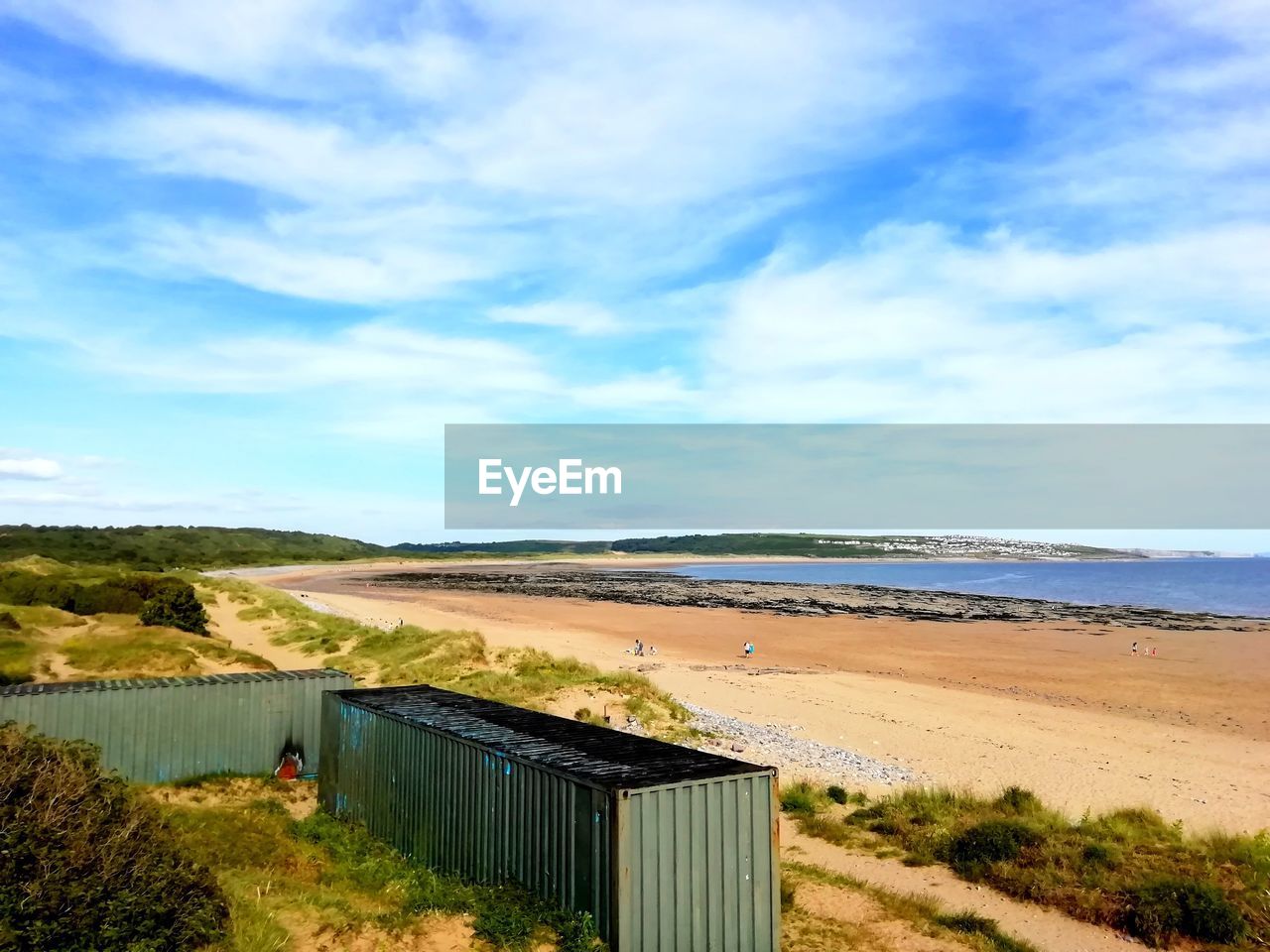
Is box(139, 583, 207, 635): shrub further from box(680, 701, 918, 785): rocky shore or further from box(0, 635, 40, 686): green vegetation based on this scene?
box(680, 701, 918, 785): rocky shore

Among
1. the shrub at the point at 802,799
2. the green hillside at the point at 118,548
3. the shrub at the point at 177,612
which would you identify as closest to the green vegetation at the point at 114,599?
the shrub at the point at 177,612

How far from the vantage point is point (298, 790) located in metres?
20.3

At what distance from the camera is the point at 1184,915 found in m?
13.9

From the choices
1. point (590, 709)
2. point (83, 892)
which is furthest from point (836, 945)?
point (590, 709)

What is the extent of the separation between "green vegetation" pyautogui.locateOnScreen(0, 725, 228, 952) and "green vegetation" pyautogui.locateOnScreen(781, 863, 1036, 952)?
885 cm

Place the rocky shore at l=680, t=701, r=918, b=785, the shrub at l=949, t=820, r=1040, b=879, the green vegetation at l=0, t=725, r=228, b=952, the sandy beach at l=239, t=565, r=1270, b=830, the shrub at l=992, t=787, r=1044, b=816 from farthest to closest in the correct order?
the sandy beach at l=239, t=565, r=1270, b=830, the rocky shore at l=680, t=701, r=918, b=785, the shrub at l=992, t=787, r=1044, b=816, the shrub at l=949, t=820, r=1040, b=879, the green vegetation at l=0, t=725, r=228, b=952

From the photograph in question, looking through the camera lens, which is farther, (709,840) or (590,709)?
(590,709)

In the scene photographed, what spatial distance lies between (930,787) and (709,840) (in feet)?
44.0

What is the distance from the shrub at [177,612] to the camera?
43375 millimetres

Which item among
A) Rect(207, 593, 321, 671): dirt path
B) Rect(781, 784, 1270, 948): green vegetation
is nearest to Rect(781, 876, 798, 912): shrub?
Rect(781, 784, 1270, 948): green vegetation

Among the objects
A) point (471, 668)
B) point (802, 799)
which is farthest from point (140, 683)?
point (471, 668)

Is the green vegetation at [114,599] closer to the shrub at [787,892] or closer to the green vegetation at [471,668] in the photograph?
the green vegetation at [471,668]

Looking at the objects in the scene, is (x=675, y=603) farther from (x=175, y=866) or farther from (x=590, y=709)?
(x=175, y=866)

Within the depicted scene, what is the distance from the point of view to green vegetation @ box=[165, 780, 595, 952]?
10773mm
